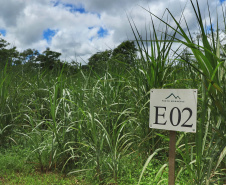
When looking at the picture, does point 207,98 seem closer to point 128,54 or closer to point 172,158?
point 172,158

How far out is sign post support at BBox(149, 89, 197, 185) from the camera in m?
1.80

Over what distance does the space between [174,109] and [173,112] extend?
0.09 feet

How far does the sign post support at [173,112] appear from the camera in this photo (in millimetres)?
1805

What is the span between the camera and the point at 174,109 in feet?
6.15

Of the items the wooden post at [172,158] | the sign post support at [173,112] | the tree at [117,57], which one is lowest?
the wooden post at [172,158]

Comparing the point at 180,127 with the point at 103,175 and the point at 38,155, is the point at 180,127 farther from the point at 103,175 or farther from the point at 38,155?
the point at 38,155

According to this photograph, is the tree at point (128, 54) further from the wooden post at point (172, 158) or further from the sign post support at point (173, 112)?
the wooden post at point (172, 158)

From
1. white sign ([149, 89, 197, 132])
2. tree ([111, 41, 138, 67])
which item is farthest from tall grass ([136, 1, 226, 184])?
tree ([111, 41, 138, 67])

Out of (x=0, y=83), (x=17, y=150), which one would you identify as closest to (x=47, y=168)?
(x=17, y=150)

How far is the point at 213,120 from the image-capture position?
202 centimetres

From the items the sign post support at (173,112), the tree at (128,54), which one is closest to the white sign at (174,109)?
the sign post support at (173,112)

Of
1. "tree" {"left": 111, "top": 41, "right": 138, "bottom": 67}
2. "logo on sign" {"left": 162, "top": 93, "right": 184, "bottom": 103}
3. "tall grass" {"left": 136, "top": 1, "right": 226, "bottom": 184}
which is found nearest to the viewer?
"tall grass" {"left": 136, "top": 1, "right": 226, "bottom": 184}

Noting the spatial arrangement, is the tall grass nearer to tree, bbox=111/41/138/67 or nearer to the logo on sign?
the logo on sign

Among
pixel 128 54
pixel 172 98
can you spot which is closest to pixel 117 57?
pixel 128 54
